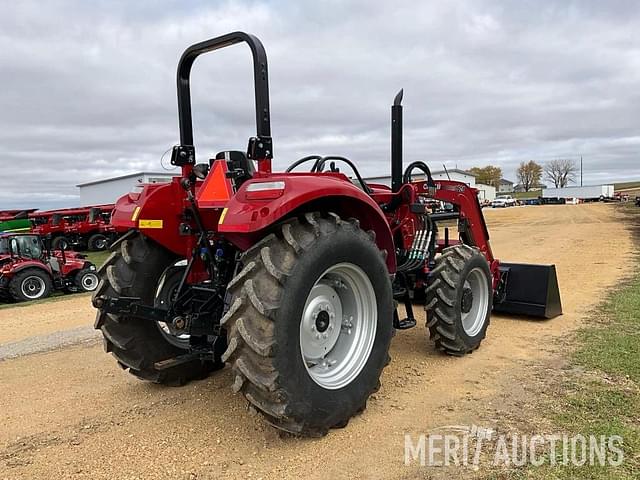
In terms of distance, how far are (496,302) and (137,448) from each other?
15.8ft

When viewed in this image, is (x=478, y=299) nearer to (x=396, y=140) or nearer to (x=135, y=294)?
(x=396, y=140)

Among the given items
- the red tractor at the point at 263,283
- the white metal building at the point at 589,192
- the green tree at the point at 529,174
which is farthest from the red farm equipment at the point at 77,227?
the green tree at the point at 529,174

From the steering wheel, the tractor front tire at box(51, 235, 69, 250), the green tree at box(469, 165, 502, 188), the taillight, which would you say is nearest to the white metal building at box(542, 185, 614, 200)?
the green tree at box(469, 165, 502, 188)

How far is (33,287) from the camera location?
13.2m

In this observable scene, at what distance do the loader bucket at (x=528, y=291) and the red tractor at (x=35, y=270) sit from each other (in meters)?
10.8

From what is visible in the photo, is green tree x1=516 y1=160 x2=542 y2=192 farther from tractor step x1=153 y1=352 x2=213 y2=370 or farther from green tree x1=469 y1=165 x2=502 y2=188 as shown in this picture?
tractor step x1=153 y1=352 x2=213 y2=370

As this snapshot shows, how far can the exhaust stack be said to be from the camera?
→ 5.51 m

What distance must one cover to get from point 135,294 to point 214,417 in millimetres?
1136

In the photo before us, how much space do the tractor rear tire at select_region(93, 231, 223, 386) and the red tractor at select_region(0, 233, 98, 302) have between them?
1012cm

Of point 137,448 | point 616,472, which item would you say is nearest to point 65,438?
point 137,448

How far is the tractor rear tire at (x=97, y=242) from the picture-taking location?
27734 mm

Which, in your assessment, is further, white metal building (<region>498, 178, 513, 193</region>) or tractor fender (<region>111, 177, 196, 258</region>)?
white metal building (<region>498, 178, 513, 193</region>)

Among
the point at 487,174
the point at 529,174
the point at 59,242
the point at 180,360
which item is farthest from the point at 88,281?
the point at 529,174

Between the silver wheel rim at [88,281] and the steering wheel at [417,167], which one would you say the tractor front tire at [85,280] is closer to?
the silver wheel rim at [88,281]
